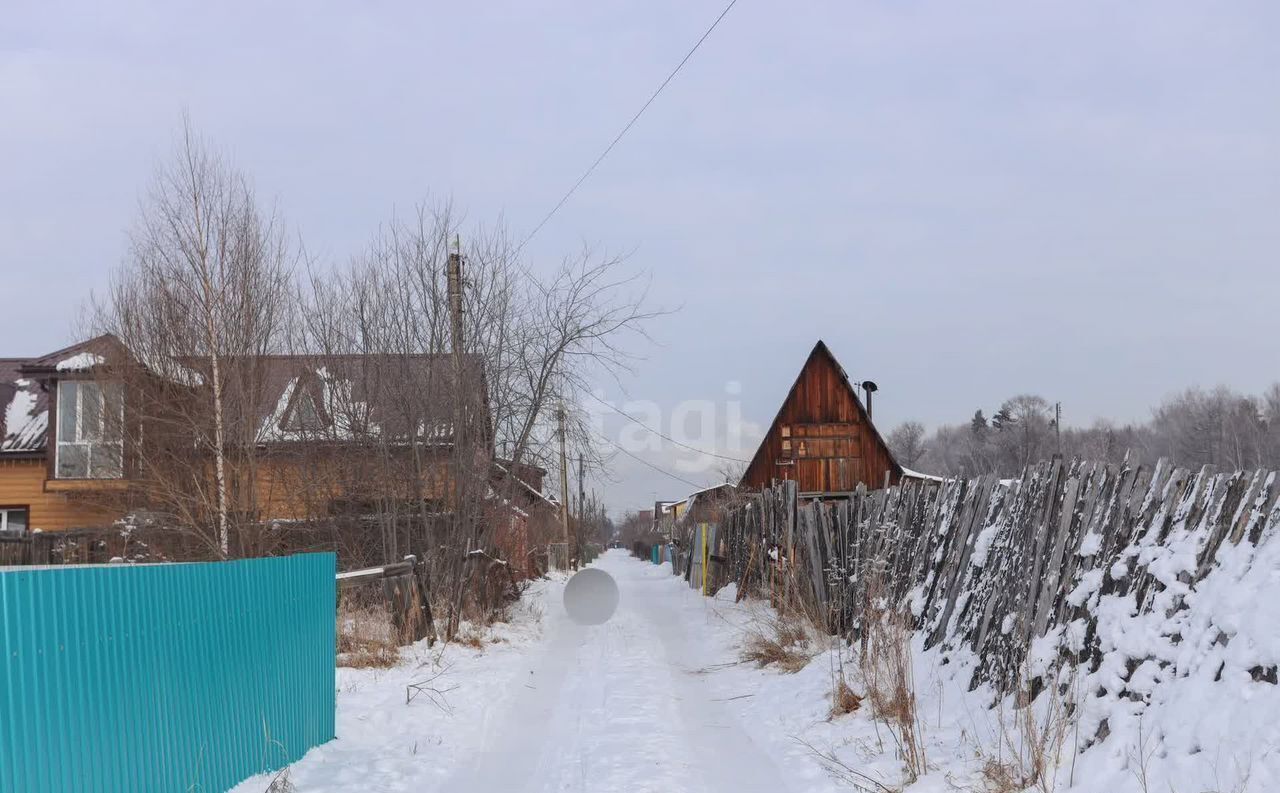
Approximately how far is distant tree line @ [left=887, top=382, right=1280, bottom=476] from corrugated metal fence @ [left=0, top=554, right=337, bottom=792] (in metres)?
41.6

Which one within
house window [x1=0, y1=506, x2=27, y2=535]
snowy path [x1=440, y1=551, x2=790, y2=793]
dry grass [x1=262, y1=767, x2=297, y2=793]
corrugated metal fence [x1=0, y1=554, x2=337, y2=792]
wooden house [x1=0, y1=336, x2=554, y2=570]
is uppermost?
wooden house [x1=0, y1=336, x2=554, y2=570]

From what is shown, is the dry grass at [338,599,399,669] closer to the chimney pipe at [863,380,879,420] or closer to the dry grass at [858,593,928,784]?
the dry grass at [858,593,928,784]

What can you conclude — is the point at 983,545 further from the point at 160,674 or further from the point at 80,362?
the point at 80,362

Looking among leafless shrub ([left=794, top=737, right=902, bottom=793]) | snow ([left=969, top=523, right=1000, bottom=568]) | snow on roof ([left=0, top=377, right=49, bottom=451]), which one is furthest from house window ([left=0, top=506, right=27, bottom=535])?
snow ([left=969, top=523, right=1000, bottom=568])

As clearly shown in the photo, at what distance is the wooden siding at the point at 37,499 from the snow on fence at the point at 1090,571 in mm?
18366

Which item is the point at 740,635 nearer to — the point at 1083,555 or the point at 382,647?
the point at 382,647

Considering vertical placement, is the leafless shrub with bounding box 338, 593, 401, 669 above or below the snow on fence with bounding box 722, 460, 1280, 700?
below

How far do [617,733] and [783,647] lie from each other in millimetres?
3461

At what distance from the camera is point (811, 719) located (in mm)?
7879

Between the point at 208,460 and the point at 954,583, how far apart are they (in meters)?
11.4

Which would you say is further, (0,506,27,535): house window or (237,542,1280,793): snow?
(0,506,27,535): house window

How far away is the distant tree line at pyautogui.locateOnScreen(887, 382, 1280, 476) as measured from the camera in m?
64.8

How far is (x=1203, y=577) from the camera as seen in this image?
5.27 meters

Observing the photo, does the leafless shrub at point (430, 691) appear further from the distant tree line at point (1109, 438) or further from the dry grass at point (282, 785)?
the distant tree line at point (1109, 438)
